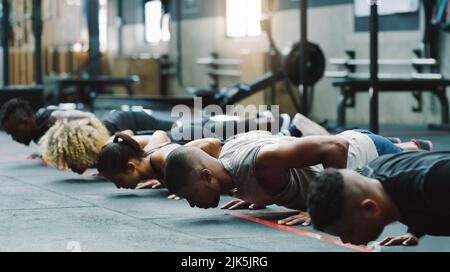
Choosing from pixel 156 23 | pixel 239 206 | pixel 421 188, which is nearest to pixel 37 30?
pixel 156 23

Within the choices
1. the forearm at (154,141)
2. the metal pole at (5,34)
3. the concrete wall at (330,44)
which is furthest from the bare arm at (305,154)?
the metal pole at (5,34)

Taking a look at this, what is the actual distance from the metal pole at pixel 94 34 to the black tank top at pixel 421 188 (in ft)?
42.5

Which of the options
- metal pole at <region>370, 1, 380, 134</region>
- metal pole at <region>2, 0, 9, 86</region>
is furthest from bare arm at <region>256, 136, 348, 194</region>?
metal pole at <region>2, 0, 9, 86</region>

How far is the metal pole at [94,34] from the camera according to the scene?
16094mm

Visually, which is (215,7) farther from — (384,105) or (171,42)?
(384,105)

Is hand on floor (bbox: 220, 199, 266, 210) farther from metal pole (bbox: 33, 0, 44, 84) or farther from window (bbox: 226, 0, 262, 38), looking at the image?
metal pole (bbox: 33, 0, 44, 84)

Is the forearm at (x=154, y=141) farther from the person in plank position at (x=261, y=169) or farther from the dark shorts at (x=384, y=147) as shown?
the dark shorts at (x=384, y=147)

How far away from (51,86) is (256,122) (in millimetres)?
13389

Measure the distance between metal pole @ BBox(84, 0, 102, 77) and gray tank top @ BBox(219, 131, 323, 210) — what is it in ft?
38.3

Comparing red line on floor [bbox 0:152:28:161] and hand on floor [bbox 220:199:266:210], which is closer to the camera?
hand on floor [bbox 220:199:266:210]

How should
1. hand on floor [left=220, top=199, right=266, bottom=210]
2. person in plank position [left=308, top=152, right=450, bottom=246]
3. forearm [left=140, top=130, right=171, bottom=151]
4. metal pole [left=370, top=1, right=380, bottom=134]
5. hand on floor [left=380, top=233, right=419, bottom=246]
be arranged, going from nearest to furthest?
1. person in plank position [left=308, top=152, right=450, bottom=246]
2. hand on floor [left=380, top=233, right=419, bottom=246]
3. hand on floor [left=220, top=199, right=266, bottom=210]
4. forearm [left=140, top=130, right=171, bottom=151]
5. metal pole [left=370, top=1, right=380, bottom=134]

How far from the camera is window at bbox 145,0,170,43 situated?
1889 centimetres

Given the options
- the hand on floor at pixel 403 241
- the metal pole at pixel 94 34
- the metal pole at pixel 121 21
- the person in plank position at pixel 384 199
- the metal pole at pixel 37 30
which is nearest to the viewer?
the person in plank position at pixel 384 199

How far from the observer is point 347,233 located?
11.3ft
